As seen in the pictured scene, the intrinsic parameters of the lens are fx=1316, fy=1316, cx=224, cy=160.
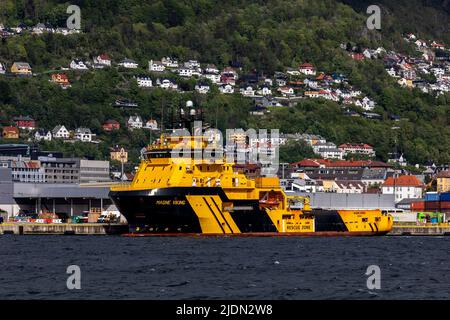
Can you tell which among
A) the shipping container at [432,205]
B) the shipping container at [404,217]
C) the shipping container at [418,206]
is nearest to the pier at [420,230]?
the shipping container at [404,217]

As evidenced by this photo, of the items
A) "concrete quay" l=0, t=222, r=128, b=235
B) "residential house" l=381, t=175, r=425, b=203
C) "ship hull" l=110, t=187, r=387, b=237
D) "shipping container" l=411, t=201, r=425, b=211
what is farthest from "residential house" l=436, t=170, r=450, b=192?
"ship hull" l=110, t=187, r=387, b=237

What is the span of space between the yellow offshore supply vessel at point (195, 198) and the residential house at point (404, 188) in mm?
89605

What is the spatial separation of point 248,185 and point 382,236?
16.6 metres

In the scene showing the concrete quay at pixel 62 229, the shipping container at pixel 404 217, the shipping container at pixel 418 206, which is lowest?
the concrete quay at pixel 62 229

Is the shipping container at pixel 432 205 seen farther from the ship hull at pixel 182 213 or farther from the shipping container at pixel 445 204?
the ship hull at pixel 182 213

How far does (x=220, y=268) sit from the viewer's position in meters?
56.3

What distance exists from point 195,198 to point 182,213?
142 cm

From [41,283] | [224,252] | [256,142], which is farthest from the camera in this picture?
[256,142]

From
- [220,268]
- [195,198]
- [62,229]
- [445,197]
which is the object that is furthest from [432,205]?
[220,268]

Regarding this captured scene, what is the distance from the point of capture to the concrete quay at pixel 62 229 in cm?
9800

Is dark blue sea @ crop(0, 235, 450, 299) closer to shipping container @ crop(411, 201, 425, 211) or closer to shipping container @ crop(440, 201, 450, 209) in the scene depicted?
shipping container @ crop(440, 201, 450, 209)
